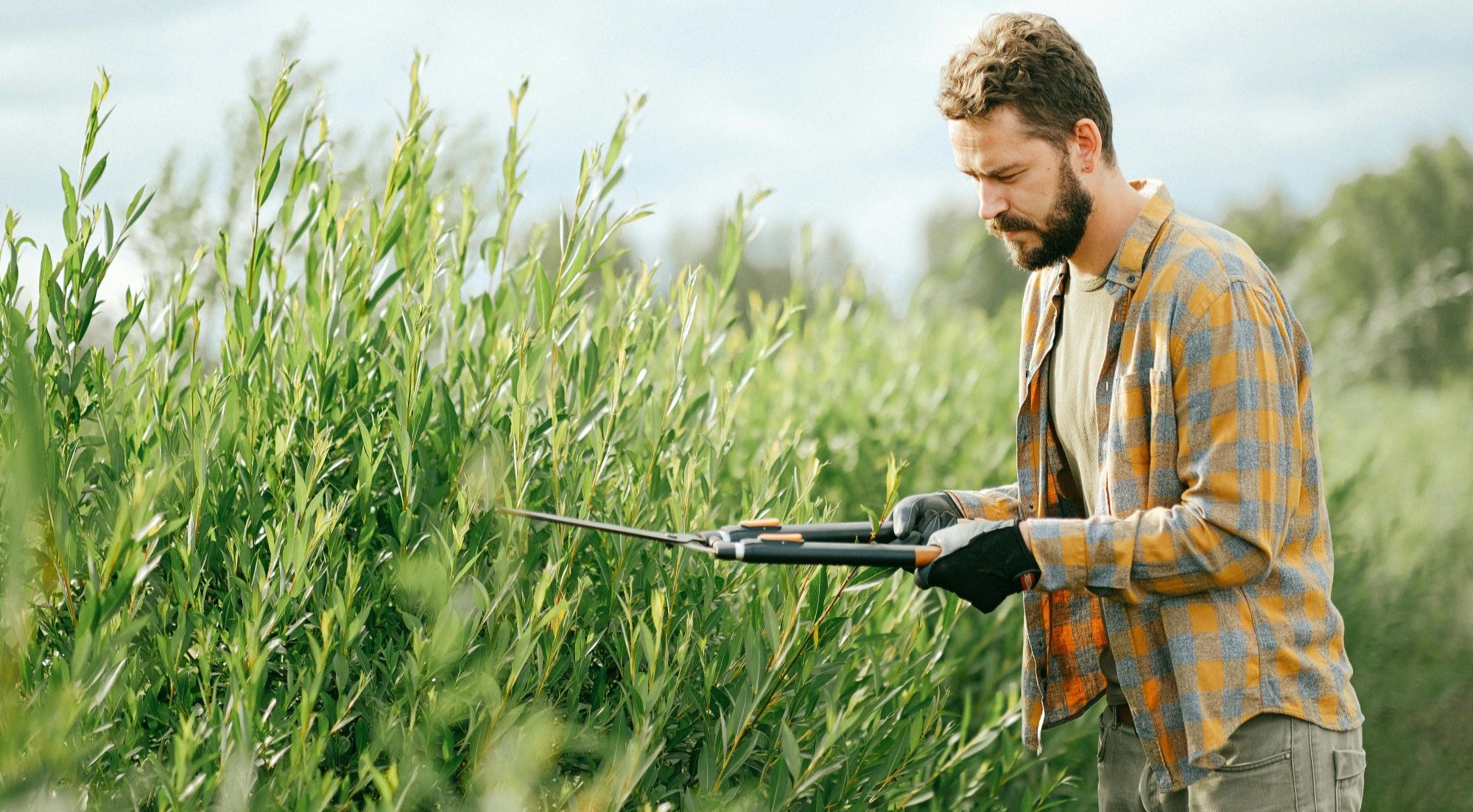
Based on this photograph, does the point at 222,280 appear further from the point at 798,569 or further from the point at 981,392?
the point at 981,392

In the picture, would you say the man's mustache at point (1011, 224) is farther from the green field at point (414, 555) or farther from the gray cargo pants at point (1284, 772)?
the gray cargo pants at point (1284, 772)

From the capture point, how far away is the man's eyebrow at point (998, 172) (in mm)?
2791

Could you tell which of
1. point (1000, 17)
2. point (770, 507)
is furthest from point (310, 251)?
point (1000, 17)

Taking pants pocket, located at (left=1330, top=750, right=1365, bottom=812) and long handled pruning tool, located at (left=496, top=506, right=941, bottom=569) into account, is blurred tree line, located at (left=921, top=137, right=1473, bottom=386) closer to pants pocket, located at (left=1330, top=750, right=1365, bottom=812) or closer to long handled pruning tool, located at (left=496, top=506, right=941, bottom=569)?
pants pocket, located at (left=1330, top=750, right=1365, bottom=812)

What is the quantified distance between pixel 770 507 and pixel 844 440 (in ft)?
7.70

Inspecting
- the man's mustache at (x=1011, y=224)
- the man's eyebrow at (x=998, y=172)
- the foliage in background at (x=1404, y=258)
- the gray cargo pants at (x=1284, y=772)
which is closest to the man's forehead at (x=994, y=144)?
the man's eyebrow at (x=998, y=172)

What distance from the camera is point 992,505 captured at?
3.17 m

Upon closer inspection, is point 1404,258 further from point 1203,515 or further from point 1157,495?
point 1203,515

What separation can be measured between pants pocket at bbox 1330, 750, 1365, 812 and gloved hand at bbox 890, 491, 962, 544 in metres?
0.91

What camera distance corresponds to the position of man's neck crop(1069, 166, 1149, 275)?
2.84 m

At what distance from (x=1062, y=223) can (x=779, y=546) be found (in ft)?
3.44

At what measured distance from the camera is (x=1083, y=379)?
2914mm

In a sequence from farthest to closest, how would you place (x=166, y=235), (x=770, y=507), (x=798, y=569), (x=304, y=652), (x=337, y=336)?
(x=166, y=235) → (x=770, y=507) → (x=337, y=336) → (x=798, y=569) → (x=304, y=652)

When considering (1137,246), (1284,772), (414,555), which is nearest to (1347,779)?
(1284,772)
